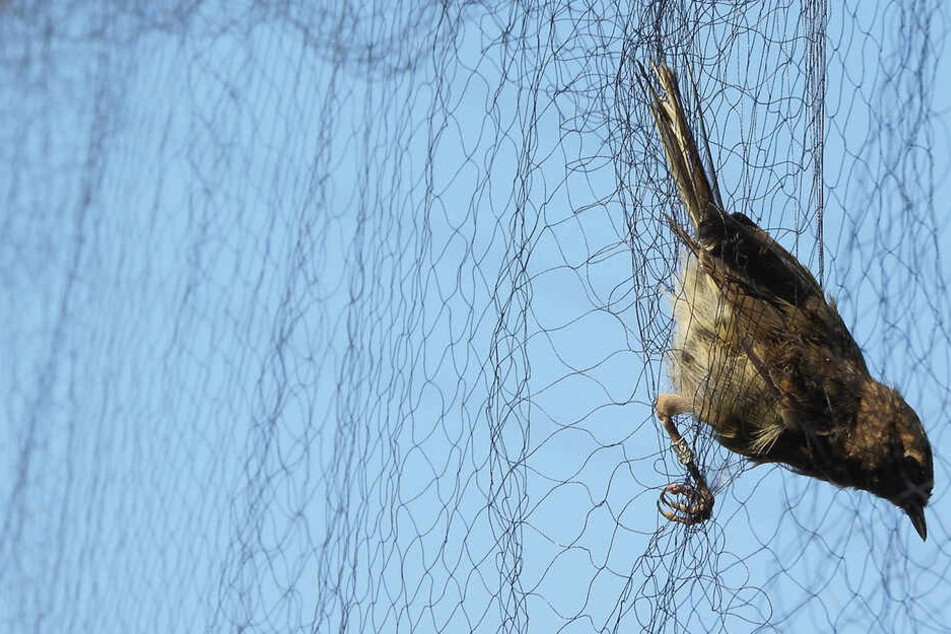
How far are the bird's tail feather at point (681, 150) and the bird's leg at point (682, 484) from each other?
24cm

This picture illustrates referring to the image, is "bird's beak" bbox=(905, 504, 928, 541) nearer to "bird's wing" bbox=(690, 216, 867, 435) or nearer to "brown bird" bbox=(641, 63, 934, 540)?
"brown bird" bbox=(641, 63, 934, 540)

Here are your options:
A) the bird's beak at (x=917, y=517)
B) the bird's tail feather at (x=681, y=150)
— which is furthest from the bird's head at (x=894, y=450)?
the bird's tail feather at (x=681, y=150)

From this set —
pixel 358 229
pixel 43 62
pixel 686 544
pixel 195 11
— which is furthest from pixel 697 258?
pixel 43 62

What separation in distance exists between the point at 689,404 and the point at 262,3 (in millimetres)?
1197

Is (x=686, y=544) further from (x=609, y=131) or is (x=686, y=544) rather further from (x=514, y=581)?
(x=609, y=131)

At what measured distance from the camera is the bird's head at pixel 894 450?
2.35m

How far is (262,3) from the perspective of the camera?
10.7ft

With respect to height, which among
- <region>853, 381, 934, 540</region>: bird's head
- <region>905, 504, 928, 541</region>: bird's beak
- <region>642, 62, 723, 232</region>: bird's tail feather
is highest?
<region>642, 62, 723, 232</region>: bird's tail feather

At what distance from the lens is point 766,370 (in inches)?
94.8

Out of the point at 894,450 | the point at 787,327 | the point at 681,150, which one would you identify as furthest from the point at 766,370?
the point at 681,150

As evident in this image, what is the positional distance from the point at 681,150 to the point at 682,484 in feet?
1.40

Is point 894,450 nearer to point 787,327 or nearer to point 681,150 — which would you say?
point 787,327

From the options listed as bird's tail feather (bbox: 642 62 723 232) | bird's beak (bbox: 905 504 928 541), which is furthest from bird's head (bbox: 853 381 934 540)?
bird's tail feather (bbox: 642 62 723 232)

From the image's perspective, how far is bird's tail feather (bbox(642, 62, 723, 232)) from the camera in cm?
242
